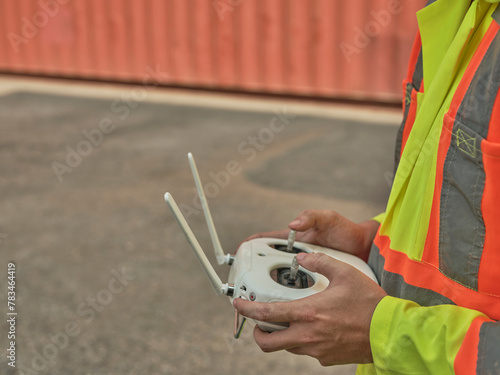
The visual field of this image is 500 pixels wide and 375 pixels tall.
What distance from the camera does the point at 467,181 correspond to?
0.93m

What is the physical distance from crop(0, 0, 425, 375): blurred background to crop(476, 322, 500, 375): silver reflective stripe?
72.5 inches

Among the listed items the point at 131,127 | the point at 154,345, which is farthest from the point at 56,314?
the point at 131,127

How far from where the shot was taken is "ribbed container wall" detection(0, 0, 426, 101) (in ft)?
23.5

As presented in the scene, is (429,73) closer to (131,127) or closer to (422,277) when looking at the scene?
(422,277)

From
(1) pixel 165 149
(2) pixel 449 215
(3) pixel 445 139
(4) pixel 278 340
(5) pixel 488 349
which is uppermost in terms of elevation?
(3) pixel 445 139

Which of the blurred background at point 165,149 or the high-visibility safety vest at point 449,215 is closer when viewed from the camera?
the high-visibility safety vest at point 449,215

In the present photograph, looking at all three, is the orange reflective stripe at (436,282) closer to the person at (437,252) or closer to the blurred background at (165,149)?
the person at (437,252)

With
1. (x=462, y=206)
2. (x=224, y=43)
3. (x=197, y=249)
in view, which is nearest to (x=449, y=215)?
(x=462, y=206)

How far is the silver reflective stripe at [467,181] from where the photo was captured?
2.92ft

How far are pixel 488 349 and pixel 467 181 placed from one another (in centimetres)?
24

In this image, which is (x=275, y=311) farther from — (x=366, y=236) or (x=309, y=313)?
(x=366, y=236)

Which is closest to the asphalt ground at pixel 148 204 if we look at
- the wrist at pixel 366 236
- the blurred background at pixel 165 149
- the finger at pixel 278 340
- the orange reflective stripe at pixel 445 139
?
the blurred background at pixel 165 149

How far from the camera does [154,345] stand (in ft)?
9.20

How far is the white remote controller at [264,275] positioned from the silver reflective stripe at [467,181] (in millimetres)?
247
